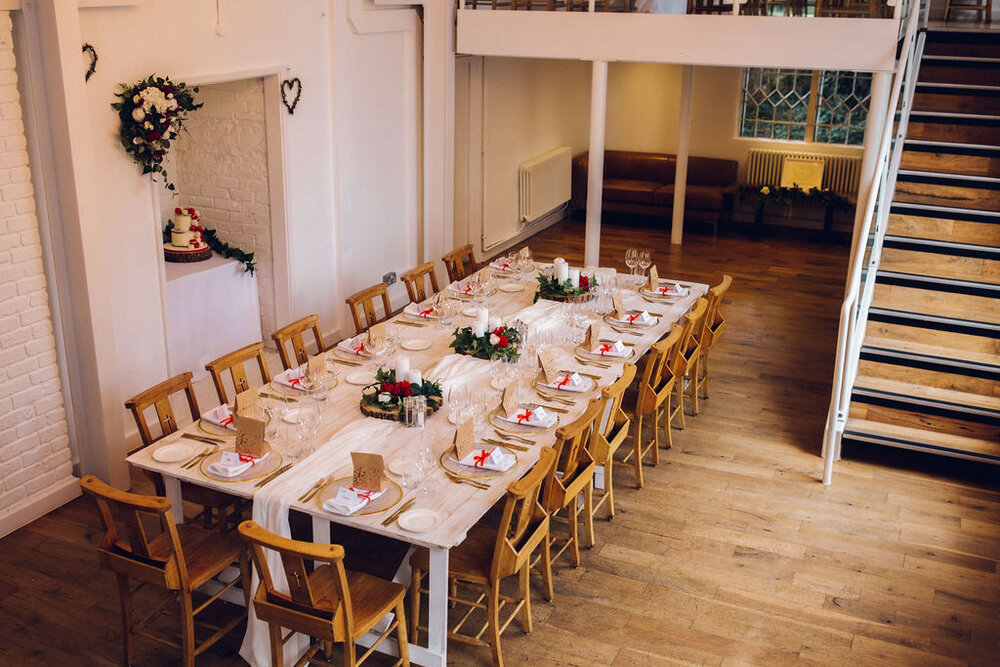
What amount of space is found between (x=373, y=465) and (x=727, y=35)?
18.3ft

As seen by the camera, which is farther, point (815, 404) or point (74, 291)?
point (815, 404)

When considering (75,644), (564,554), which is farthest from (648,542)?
(75,644)

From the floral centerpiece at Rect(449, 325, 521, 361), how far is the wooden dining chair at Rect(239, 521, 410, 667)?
73.7 inches

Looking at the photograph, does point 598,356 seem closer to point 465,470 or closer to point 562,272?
point 562,272

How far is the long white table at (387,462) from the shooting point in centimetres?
408

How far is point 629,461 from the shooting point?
634 centimetres

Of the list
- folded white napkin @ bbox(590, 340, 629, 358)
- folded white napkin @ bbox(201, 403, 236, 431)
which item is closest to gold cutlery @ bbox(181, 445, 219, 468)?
folded white napkin @ bbox(201, 403, 236, 431)

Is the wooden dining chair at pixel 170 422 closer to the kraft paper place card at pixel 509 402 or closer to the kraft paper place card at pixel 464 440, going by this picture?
the kraft paper place card at pixel 464 440

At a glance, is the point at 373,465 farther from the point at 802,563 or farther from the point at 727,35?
the point at 727,35

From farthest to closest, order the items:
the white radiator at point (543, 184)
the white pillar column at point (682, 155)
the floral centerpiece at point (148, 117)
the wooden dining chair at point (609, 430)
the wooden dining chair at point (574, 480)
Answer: the white radiator at point (543, 184)
the white pillar column at point (682, 155)
the floral centerpiece at point (148, 117)
the wooden dining chair at point (609, 430)
the wooden dining chair at point (574, 480)

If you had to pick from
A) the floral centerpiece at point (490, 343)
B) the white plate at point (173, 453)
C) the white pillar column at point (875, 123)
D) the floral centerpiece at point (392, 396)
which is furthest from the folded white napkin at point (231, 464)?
the white pillar column at point (875, 123)

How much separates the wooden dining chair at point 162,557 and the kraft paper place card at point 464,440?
1082mm

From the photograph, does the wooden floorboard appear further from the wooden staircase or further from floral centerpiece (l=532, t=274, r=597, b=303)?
floral centerpiece (l=532, t=274, r=597, b=303)

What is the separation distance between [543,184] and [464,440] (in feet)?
27.1
